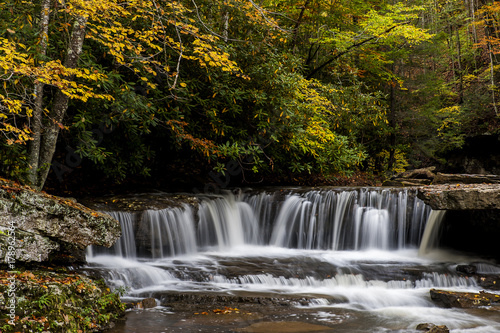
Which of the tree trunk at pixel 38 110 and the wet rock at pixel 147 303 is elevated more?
the tree trunk at pixel 38 110

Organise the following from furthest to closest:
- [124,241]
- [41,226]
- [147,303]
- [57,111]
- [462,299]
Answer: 1. [124,241]
2. [57,111]
3. [462,299]
4. [147,303]
5. [41,226]

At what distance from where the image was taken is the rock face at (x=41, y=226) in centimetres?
500

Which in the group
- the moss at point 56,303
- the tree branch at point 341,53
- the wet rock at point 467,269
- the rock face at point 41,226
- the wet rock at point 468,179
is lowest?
the wet rock at point 467,269

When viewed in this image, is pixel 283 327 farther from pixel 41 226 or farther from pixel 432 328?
pixel 41 226

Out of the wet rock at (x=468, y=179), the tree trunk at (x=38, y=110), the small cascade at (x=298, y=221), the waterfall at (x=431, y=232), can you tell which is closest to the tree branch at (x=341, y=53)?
the wet rock at (x=468, y=179)

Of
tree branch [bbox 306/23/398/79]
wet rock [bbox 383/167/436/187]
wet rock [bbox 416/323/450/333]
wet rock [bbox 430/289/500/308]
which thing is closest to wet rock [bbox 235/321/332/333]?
wet rock [bbox 416/323/450/333]

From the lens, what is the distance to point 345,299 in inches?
252

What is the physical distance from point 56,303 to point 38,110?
11.2ft

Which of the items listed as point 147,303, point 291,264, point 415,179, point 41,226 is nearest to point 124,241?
point 147,303

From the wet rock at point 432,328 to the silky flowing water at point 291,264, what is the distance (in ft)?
0.81

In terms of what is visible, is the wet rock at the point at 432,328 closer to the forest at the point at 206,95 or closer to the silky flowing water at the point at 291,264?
the silky flowing water at the point at 291,264

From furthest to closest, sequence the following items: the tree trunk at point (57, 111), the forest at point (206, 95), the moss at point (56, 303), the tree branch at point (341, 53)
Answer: the tree branch at point (341, 53) < the tree trunk at point (57, 111) < the forest at point (206, 95) < the moss at point (56, 303)

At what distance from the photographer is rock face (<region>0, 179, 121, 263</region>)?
4996 millimetres

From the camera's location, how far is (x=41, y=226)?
5402 mm
